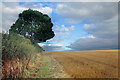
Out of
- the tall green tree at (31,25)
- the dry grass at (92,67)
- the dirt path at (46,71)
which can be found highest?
the tall green tree at (31,25)

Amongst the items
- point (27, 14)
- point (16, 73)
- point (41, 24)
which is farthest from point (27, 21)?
point (16, 73)

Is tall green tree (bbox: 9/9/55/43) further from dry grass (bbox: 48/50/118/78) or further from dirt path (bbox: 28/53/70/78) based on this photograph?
dirt path (bbox: 28/53/70/78)

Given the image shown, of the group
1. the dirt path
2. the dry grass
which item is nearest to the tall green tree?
the dry grass

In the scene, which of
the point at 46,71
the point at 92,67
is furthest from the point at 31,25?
the point at 92,67

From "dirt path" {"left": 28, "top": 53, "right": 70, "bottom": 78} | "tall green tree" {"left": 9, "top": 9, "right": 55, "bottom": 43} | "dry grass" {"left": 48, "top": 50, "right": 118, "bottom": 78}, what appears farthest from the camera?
"tall green tree" {"left": 9, "top": 9, "right": 55, "bottom": 43}

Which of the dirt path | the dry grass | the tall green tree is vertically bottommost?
the dirt path

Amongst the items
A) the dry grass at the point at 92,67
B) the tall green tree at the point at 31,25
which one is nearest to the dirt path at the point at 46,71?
the dry grass at the point at 92,67

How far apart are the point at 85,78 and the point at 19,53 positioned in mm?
5309

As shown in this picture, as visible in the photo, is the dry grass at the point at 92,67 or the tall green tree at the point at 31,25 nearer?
the dry grass at the point at 92,67

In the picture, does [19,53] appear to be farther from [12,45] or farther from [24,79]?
[24,79]

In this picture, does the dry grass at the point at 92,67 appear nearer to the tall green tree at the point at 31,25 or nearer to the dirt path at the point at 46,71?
the dirt path at the point at 46,71

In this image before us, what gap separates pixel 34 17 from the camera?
25.7m

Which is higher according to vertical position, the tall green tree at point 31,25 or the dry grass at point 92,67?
the tall green tree at point 31,25

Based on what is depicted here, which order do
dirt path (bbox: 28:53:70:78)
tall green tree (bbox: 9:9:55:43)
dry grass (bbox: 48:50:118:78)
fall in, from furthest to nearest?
tall green tree (bbox: 9:9:55:43)
dirt path (bbox: 28:53:70:78)
dry grass (bbox: 48:50:118:78)
